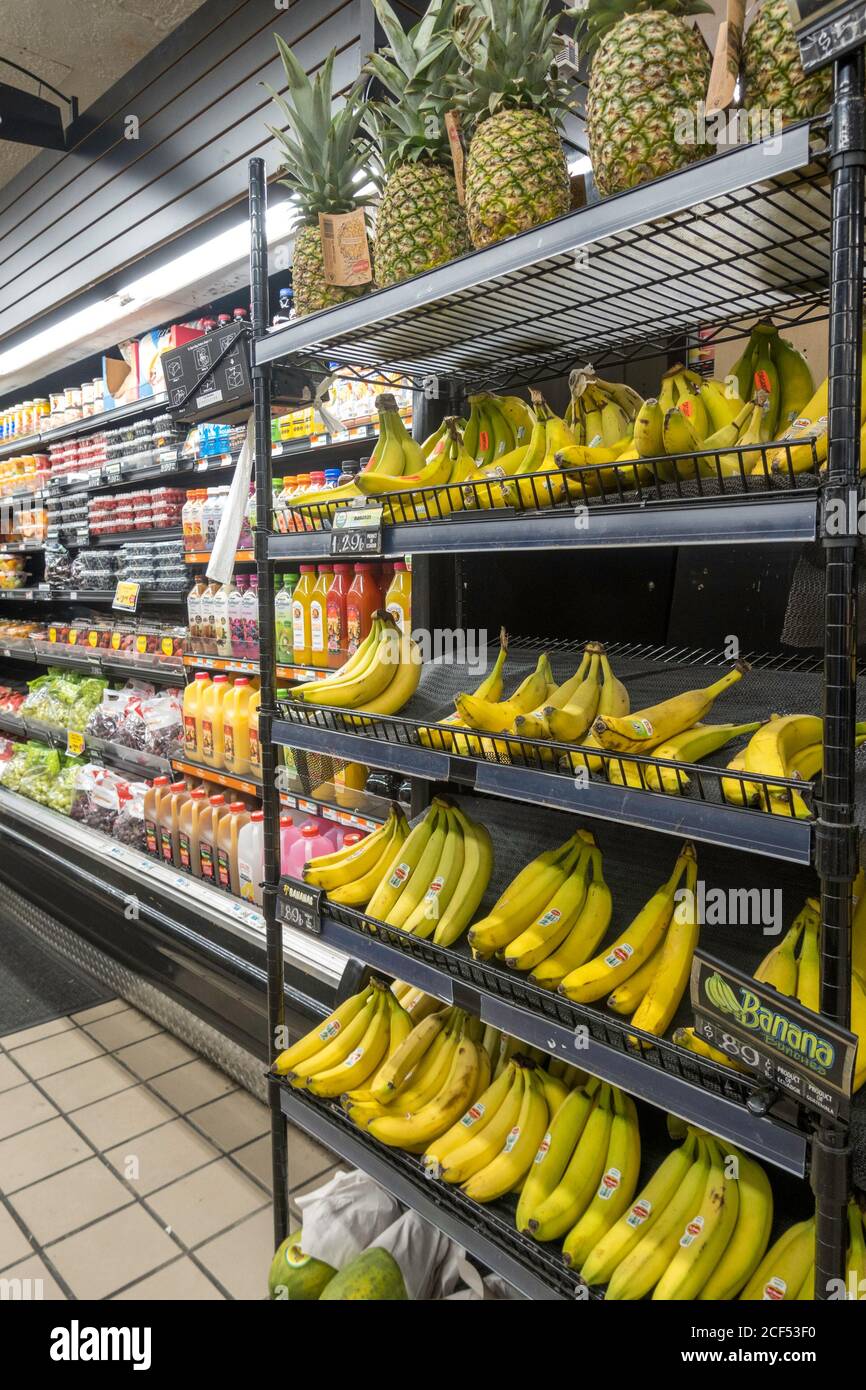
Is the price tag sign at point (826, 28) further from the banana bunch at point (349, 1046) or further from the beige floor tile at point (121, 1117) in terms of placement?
the beige floor tile at point (121, 1117)

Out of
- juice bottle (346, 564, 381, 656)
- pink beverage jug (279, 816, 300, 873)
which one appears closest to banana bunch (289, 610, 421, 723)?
juice bottle (346, 564, 381, 656)

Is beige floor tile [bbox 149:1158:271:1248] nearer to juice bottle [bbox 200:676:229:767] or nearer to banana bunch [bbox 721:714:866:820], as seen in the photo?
juice bottle [bbox 200:676:229:767]

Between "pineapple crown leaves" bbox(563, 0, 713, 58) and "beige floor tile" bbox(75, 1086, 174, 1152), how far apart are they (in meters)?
2.79

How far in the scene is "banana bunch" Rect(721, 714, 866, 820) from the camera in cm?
107

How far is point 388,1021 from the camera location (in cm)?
183

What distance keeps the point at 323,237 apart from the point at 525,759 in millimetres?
1111

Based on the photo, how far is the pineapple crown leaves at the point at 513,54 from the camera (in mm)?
1366

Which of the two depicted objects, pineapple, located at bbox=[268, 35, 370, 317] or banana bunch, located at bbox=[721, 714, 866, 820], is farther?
pineapple, located at bbox=[268, 35, 370, 317]

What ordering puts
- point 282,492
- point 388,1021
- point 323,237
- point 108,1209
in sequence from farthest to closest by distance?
point 282,492 → point 108,1209 → point 388,1021 → point 323,237

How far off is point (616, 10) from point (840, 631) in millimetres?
971

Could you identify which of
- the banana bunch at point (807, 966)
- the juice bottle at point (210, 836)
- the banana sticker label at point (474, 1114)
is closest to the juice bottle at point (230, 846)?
the juice bottle at point (210, 836)

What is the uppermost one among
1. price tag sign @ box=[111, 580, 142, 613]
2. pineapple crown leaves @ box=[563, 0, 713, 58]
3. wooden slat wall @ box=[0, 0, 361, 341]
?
wooden slat wall @ box=[0, 0, 361, 341]
